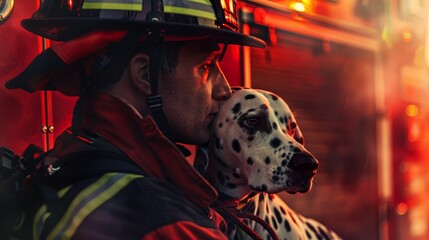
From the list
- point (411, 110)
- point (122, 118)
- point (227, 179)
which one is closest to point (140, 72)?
point (122, 118)

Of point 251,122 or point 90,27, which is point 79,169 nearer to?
point 90,27

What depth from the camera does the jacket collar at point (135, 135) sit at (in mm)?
1858

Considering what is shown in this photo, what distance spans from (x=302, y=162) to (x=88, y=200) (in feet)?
2.65

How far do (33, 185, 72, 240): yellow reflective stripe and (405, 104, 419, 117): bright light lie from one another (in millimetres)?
2395

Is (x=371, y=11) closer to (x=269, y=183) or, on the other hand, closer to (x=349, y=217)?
(x=349, y=217)

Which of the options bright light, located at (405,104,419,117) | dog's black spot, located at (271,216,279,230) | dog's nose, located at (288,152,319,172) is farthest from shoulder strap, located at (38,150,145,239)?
bright light, located at (405,104,419,117)

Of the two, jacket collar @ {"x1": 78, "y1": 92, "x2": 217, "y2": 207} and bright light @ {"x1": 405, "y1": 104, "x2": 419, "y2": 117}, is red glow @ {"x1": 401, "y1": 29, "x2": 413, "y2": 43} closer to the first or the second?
bright light @ {"x1": 405, "y1": 104, "x2": 419, "y2": 117}

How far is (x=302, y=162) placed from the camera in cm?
219

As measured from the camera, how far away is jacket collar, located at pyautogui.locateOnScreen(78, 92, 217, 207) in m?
1.86

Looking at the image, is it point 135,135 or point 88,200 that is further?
point 135,135

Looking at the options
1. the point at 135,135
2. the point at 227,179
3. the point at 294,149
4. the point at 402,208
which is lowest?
the point at 402,208

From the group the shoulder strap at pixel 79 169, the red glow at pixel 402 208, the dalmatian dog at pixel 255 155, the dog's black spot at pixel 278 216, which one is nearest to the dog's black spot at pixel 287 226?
the dog's black spot at pixel 278 216

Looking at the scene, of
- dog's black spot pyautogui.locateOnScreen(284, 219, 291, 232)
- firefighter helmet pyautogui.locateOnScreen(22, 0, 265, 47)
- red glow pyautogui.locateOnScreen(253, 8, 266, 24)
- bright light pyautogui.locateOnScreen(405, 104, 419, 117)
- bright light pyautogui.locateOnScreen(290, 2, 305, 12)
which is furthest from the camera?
bright light pyautogui.locateOnScreen(405, 104, 419, 117)

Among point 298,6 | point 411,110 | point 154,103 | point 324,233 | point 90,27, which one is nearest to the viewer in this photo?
point 90,27
